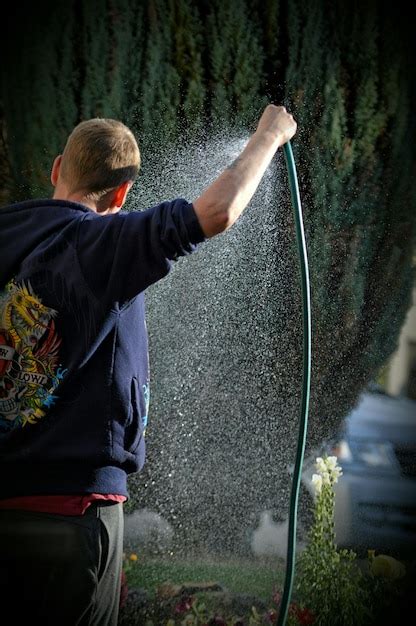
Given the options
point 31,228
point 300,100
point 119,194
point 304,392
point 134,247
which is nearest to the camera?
point 134,247

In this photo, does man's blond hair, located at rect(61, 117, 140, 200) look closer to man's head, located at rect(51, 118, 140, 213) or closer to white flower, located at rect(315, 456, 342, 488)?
man's head, located at rect(51, 118, 140, 213)

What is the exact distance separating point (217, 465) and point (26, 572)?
2486 millimetres

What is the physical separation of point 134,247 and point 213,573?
268 cm

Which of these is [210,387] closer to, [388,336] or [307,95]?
[388,336]

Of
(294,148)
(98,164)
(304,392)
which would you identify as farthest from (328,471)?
(98,164)

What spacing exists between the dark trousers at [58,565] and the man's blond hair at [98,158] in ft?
2.35

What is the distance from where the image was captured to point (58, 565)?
1729 millimetres

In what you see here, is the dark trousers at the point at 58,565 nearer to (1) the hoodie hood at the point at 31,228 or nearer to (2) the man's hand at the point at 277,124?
(1) the hoodie hood at the point at 31,228

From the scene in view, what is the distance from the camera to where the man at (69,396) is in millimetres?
1697

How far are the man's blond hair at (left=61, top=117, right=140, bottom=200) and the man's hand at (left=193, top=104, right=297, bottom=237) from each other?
0.29 metres

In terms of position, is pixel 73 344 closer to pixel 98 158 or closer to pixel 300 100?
pixel 98 158

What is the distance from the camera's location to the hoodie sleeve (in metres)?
1.64

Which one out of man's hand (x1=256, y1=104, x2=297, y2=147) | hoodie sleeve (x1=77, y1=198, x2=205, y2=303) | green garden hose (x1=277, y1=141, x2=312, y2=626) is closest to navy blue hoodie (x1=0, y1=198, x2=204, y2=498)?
hoodie sleeve (x1=77, y1=198, x2=205, y2=303)

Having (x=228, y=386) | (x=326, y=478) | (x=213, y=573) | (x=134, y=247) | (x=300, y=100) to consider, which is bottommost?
(x=213, y=573)
